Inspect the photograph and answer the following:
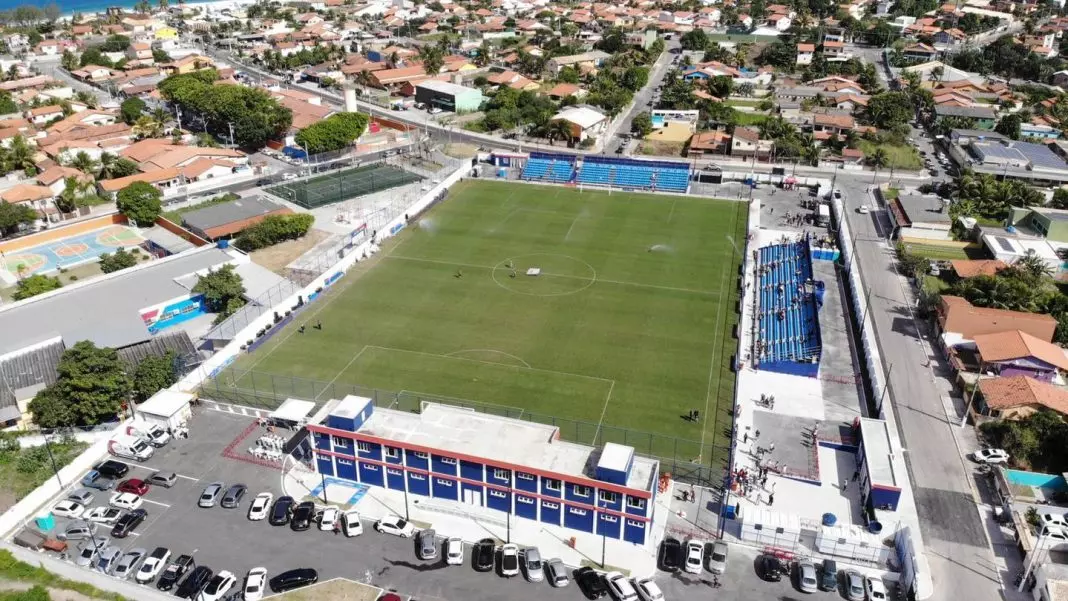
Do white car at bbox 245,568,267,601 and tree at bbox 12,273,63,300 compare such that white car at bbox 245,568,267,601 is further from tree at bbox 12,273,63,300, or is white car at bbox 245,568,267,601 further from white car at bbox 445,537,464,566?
tree at bbox 12,273,63,300

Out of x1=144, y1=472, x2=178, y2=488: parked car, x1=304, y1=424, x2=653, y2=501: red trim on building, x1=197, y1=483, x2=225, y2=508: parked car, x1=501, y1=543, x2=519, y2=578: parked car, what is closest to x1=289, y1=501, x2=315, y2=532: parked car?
x1=304, y1=424, x2=653, y2=501: red trim on building

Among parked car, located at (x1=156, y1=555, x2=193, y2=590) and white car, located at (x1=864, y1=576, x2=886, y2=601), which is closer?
white car, located at (x1=864, y1=576, x2=886, y2=601)

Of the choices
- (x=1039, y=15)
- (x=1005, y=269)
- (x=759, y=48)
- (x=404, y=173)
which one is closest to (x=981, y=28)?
(x=1039, y=15)

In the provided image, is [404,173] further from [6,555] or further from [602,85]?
[6,555]

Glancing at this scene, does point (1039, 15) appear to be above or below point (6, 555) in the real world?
above

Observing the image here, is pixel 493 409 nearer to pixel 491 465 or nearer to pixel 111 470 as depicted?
Result: pixel 491 465

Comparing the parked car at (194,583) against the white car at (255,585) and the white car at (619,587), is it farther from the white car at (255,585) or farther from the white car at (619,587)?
the white car at (619,587)

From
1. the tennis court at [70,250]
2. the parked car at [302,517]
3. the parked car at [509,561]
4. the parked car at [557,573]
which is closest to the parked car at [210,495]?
the parked car at [302,517]
